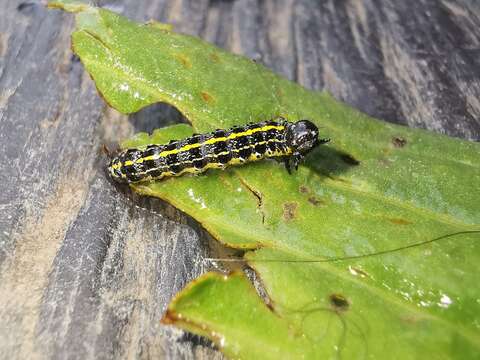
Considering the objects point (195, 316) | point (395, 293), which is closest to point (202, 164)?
point (195, 316)

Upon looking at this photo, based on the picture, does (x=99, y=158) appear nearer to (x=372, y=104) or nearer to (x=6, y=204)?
(x=6, y=204)

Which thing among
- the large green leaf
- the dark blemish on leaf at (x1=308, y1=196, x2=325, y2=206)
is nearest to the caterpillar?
the large green leaf

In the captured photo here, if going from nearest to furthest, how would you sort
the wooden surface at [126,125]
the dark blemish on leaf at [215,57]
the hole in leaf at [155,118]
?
the wooden surface at [126,125], the dark blemish on leaf at [215,57], the hole in leaf at [155,118]

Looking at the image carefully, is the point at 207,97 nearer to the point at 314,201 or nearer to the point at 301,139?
the point at 301,139

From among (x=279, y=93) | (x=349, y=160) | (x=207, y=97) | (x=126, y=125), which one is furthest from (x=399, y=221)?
(x=126, y=125)

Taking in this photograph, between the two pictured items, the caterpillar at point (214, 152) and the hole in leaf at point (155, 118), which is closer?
the caterpillar at point (214, 152)

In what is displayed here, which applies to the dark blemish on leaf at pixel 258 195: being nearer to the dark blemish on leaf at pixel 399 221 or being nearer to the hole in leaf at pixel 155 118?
the dark blemish on leaf at pixel 399 221

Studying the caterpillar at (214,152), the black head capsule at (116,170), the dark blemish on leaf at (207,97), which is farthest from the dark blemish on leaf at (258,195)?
the black head capsule at (116,170)

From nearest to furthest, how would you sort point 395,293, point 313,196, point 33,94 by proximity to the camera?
1. point 395,293
2. point 313,196
3. point 33,94
